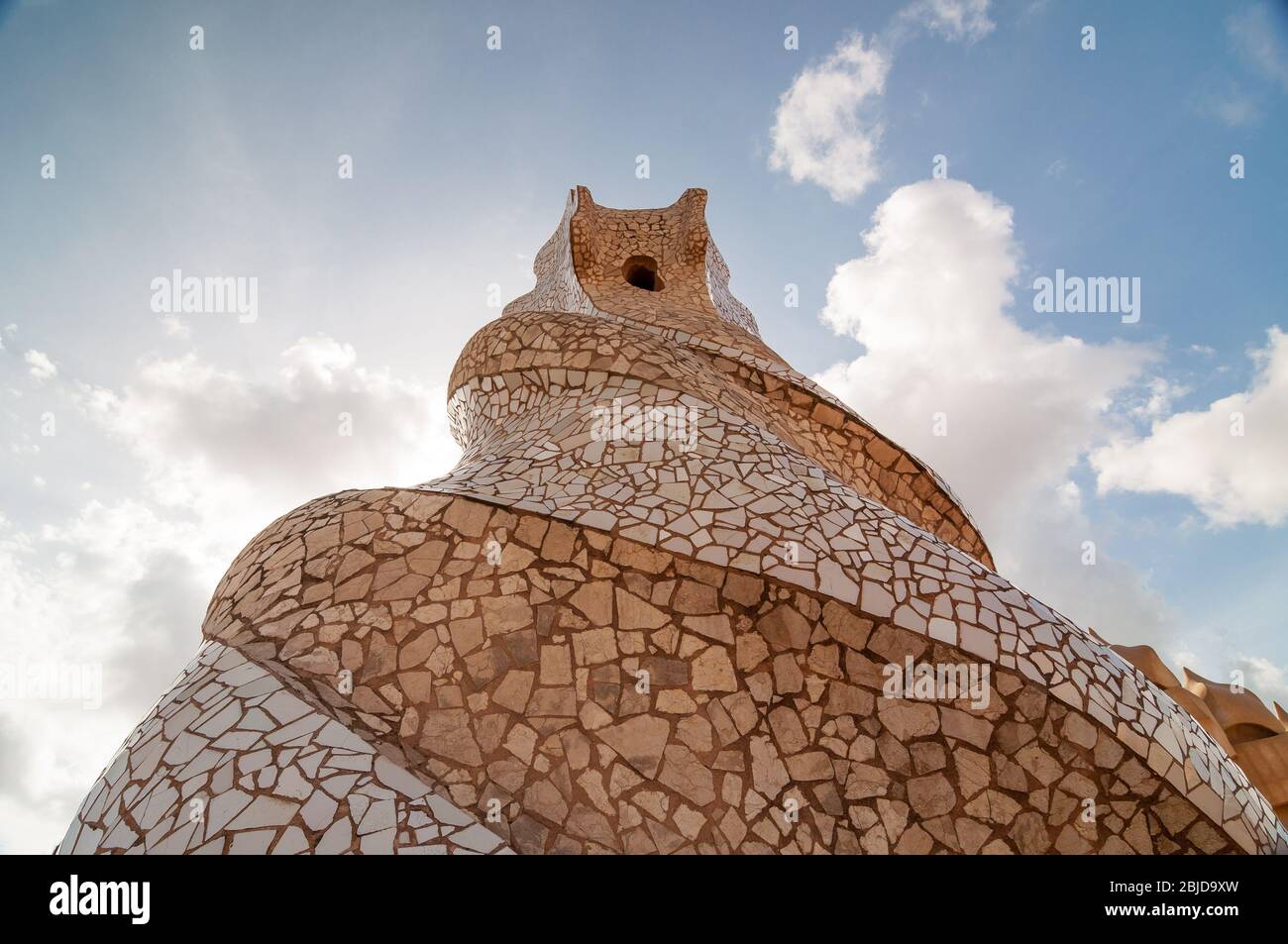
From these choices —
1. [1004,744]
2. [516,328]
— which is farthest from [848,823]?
[516,328]

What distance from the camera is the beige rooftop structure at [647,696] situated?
244 cm

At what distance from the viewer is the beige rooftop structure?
2438mm

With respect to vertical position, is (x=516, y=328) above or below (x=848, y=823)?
above

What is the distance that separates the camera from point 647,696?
296 centimetres

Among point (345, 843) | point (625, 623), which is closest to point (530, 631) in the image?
point (625, 623)

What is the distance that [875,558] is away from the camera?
3.26 meters

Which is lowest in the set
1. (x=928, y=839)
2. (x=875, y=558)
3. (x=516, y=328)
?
(x=928, y=839)

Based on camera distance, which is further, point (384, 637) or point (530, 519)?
point (530, 519)
